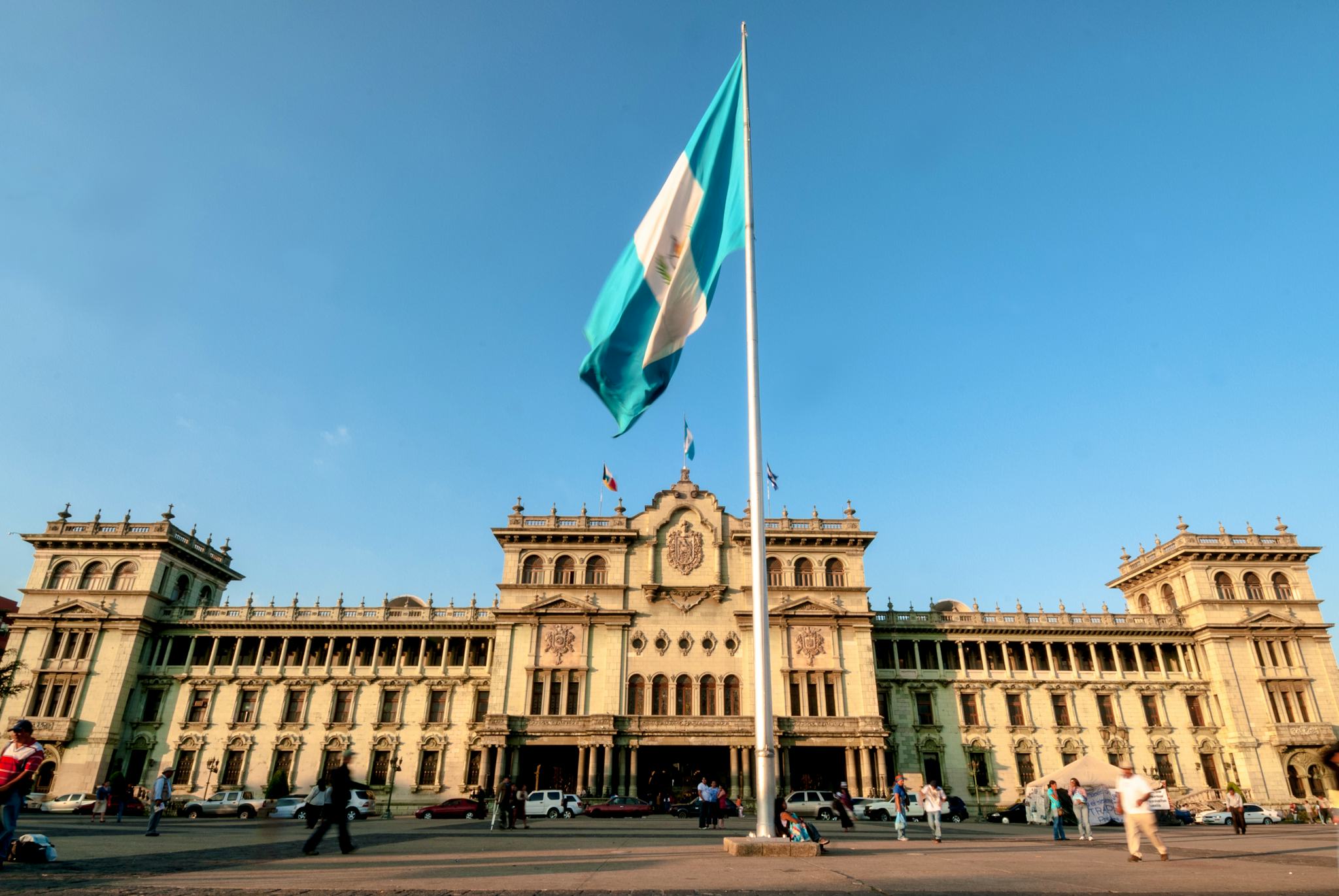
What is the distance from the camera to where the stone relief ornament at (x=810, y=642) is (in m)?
48.0

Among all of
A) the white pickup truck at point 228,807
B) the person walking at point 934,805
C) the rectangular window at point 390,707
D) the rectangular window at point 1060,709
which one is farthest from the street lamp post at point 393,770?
the rectangular window at point 1060,709

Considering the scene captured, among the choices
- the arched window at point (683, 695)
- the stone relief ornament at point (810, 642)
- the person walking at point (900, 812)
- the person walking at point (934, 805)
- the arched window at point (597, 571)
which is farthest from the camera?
the arched window at point (597, 571)

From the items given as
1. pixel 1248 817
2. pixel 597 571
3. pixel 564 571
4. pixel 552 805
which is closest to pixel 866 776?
pixel 552 805

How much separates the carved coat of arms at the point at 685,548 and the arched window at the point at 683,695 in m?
6.86

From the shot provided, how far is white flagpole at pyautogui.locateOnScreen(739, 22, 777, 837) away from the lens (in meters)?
12.1

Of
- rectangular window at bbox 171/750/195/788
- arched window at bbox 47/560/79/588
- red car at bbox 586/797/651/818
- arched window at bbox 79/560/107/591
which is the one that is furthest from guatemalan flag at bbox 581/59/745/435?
arched window at bbox 47/560/79/588

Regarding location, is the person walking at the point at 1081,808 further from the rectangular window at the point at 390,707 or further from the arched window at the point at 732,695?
the rectangular window at the point at 390,707

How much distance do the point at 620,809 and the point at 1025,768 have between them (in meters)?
28.2

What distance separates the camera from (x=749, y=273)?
1484 centimetres

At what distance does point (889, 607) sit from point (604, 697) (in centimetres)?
2124

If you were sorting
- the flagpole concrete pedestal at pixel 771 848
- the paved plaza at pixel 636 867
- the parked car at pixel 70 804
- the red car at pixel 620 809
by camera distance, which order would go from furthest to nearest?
1. the parked car at pixel 70 804
2. the red car at pixel 620 809
3. the flagpole concrete pedestal at pixel 771 848
4. the paved plaza at pixel 636 867

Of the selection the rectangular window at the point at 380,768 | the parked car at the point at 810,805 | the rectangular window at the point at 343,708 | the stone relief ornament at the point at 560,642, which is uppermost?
the stone relief ornament at the point at 560,642

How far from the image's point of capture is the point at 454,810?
37.1 metres

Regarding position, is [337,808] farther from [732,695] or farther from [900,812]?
[732,695]
